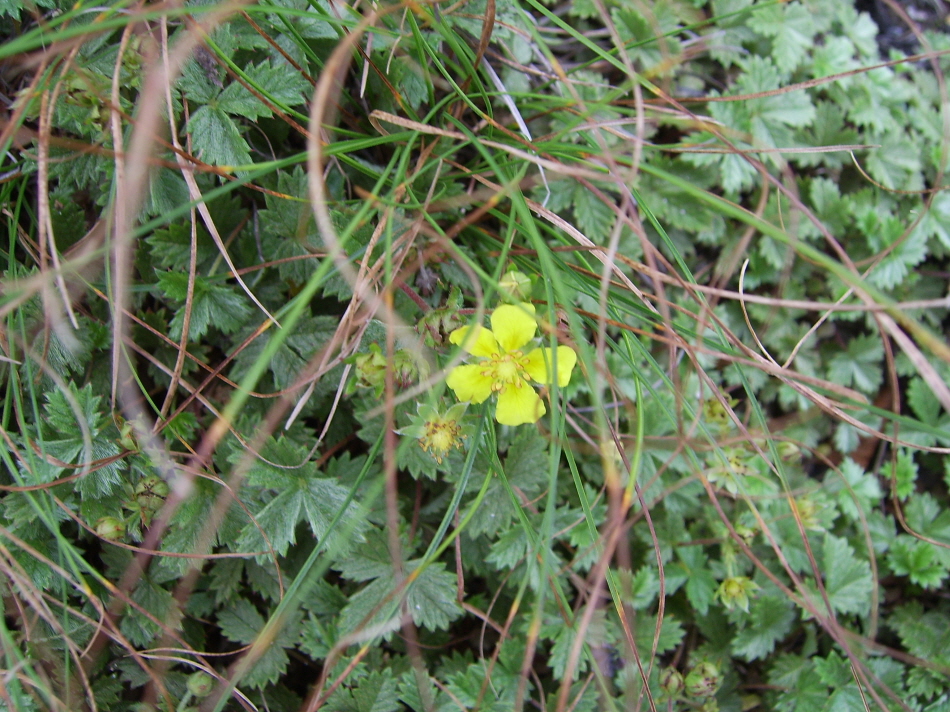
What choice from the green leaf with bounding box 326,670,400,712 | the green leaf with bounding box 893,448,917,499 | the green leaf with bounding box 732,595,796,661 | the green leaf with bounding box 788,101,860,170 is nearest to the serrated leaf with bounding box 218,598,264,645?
the green leaf with bounding box 326,670,400,712

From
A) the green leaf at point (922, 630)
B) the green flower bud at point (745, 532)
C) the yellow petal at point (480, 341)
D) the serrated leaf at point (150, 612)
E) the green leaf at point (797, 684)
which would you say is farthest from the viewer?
the green leaf at point (922, 630)

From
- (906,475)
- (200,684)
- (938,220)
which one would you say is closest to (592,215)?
(938,220)

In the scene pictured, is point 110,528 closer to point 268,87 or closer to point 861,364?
point 268,87

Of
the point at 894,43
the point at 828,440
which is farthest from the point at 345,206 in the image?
the point at 894,43

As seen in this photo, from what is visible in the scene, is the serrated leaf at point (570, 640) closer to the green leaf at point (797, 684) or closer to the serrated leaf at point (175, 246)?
the green leaf at point (797, 684)

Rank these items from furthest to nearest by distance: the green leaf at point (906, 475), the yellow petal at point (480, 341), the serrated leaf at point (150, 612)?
the green leaf at point (906, 475), the serrated leaf at point (150, 612), the yellow petal at point (480, 341)

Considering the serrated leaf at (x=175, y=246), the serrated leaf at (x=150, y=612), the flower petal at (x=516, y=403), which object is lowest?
the serrated leaf at (x=150, y=612)

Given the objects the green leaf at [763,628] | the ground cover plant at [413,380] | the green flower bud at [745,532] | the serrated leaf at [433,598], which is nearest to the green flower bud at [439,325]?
the ground cover plant at [413,380]

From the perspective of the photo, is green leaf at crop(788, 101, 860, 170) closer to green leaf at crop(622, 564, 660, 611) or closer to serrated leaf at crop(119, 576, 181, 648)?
green leaf at crop(622, 564, 660, 611)
